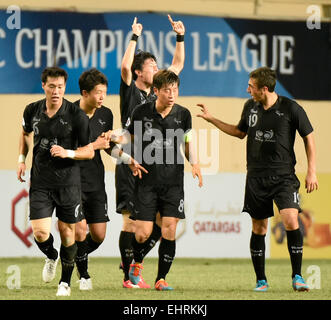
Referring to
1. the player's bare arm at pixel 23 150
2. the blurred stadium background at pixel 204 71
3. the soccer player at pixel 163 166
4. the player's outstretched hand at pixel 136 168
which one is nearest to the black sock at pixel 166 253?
the soccer player at pixel 163 166

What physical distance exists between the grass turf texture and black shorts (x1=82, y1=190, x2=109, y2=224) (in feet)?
2.14

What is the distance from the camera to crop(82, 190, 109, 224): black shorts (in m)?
8.80

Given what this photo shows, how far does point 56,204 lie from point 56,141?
20.6 inches

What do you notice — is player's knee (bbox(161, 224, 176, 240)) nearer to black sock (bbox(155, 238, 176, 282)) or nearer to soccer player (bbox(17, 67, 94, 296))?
black sock (bbox(155, 238, 176, 282))

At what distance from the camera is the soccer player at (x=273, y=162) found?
329 inches

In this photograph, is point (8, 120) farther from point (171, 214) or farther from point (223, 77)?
point (171, 214)

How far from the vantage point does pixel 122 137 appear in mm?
8664

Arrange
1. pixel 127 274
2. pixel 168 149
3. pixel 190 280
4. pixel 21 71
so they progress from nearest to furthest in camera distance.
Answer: pixel 168 149 → pixel 127 274 → pixel 190 280 → pixel 21 71

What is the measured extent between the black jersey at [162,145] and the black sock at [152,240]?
28.2 inches

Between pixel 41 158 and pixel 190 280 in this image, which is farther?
pixel 190 280

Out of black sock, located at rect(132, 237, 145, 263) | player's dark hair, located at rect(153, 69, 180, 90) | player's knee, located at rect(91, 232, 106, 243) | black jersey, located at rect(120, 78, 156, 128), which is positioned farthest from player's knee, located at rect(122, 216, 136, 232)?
player's dark hair, located at rect(153, 69, 180, 90)

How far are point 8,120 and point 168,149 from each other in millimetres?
4930

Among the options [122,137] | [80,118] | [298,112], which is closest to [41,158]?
[80,118]

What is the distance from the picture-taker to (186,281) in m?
9.75
